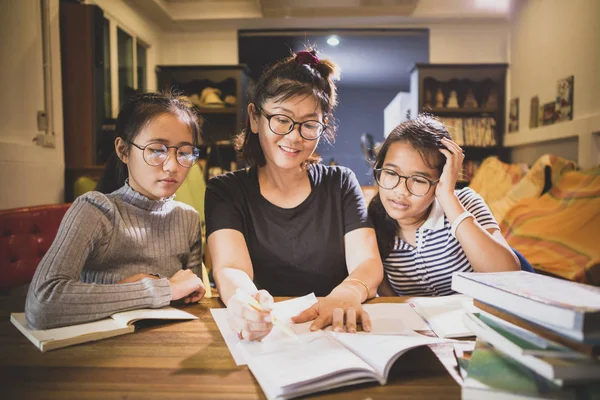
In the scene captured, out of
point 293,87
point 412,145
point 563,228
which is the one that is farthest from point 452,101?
point 293,87

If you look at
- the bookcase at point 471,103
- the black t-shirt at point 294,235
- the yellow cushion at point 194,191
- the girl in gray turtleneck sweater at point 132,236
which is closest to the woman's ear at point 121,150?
the girl in gray turtleneck sweater at point 132,236

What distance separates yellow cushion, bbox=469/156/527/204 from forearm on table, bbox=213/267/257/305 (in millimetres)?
3265

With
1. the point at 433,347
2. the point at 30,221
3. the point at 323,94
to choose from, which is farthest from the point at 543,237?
the point at 30,221

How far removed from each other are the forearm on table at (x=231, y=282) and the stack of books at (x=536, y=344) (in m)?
0.57

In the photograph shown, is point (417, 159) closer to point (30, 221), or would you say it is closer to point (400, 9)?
point (30, 221)

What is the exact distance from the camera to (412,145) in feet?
4.38

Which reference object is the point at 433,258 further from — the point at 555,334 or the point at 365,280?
the point at 555,334

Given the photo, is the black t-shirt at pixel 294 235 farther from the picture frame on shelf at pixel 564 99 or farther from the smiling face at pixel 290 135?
the picture frame on shelf at pixel 564 99

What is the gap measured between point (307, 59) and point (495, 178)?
3.29 meters

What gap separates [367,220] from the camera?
4.67 ft

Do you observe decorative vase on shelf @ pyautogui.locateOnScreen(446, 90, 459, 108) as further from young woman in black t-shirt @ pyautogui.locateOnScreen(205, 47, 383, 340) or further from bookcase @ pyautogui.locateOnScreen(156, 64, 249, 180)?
young woman in black t-shirt @ pyautogui.locateOnScreen(205, 47, 383, 340)

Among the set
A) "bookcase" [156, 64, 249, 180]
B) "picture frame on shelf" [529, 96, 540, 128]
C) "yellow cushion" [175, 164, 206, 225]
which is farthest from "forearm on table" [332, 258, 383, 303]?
"bookcase" [156, 64, 249, 180]

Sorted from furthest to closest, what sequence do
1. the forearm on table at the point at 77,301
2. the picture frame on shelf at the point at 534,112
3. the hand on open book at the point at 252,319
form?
the picture frame on shelf at the point at 534,112
the forearm on table at the point at 77,301
the hand on open book at the point at 252,319

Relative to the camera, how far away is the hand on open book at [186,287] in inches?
43.0
